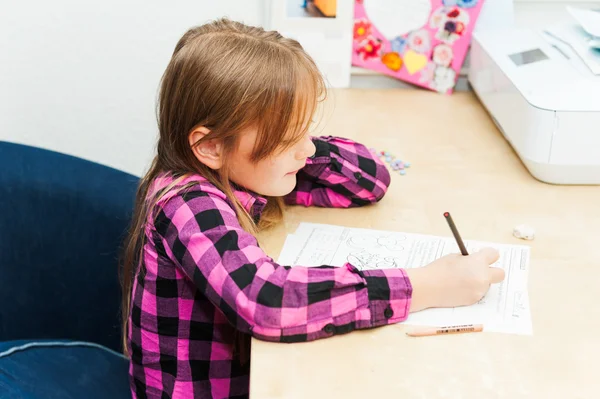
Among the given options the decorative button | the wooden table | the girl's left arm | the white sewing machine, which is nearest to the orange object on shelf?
the wooden table

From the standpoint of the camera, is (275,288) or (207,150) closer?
(275,288)

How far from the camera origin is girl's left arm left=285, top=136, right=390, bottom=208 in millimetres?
1021

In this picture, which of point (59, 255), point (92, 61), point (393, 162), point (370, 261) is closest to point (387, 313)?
point (370, 261)

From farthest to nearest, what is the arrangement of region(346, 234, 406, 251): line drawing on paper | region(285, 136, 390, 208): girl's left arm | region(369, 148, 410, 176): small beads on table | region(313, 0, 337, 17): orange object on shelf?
region(313, 0, 337, 17): orange object on shelf
region(369, 148, 410, 176): small beads on table
region(285, 136, 390, 208): girl's left arm
region(346, 234, 406, 251): line drawing on paper

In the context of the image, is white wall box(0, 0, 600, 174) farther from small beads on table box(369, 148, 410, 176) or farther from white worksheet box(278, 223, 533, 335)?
white worksheet box(278, 223, 533, 335)

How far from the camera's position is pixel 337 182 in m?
1.03

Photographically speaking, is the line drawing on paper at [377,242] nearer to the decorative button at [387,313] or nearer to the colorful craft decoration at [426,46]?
the decorative button at [387,313]

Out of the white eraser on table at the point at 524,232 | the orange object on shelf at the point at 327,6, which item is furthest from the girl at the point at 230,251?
the orange object on shelf at the point at 327,6

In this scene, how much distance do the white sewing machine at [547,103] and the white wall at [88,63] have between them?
1.64 feet

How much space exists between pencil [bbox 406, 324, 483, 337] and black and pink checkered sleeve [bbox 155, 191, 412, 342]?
3cm

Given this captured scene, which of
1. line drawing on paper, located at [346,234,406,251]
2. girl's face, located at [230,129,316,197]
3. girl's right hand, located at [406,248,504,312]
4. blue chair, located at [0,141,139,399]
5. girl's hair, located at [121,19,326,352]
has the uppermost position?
girl's hair, located at [121,19,326,352]

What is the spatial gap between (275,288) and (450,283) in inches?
7.8

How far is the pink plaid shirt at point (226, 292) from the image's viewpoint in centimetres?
74

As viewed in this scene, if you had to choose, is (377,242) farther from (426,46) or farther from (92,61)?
(92,61)
